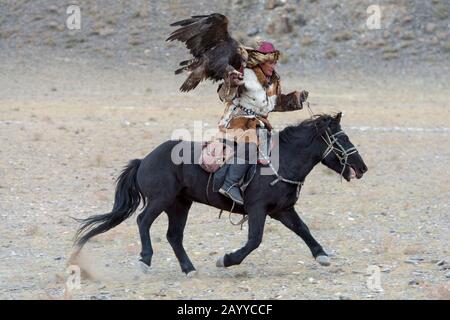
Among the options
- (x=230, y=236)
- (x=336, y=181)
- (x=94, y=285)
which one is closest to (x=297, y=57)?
(x=336, y=181)

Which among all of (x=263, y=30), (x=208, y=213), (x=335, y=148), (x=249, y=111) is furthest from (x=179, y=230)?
(x=263, y=30)

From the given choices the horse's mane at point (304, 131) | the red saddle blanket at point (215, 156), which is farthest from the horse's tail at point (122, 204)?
the horse's mane at point (304, 131)

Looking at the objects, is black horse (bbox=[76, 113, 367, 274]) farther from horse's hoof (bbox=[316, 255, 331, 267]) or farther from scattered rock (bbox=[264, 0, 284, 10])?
scattered rock (bbox=[264, 0, 284, 10])

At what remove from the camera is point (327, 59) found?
111ft

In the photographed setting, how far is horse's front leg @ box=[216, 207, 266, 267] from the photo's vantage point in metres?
8.73

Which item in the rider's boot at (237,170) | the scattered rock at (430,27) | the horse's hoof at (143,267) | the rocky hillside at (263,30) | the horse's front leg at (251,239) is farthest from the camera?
the scattered rock at (430,27)

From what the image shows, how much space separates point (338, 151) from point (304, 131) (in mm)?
357

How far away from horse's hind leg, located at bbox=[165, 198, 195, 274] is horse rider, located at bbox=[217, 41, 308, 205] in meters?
0.63

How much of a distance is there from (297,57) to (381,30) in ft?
11.8

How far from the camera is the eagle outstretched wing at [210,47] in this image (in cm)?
856

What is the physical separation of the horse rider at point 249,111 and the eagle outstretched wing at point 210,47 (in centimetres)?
15

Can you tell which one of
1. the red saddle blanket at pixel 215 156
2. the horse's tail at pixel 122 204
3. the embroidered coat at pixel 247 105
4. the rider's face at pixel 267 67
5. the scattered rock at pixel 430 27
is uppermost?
the scattered rock at pixel 430 27

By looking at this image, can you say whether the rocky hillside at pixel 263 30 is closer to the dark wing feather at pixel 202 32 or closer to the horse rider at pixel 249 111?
the horse rider at pixel 249 111

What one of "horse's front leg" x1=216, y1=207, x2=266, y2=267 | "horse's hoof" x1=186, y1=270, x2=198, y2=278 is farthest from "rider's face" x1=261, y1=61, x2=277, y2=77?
"horse's hoof" x1=186, y1=270, x2=198, y2=278
